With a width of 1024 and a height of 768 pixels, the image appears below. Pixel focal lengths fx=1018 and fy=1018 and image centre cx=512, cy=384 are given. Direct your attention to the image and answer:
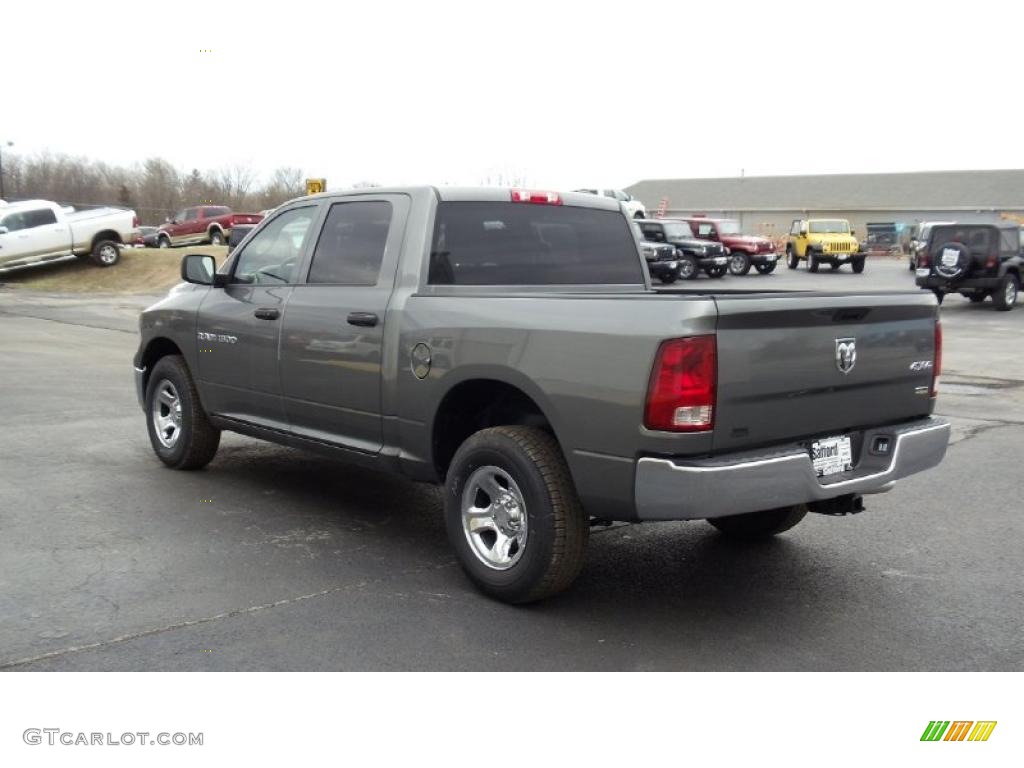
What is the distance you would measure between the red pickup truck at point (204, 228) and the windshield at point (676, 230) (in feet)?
52.1

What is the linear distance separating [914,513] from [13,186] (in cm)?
9280

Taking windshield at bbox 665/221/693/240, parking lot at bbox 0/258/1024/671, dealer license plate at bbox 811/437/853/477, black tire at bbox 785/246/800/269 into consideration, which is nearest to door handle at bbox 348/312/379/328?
parking lot at bbox 0/258/1024/671

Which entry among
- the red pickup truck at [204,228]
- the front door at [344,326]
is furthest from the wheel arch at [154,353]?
the red pickup truck at [204,228]

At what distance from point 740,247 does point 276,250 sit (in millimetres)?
30443

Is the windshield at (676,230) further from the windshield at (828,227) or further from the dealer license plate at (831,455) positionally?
the dealer license plate at (831,455)

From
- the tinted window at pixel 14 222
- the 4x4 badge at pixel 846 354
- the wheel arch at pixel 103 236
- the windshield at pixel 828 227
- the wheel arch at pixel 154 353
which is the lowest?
the windshield at pixel 828 227

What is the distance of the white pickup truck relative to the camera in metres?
27.5

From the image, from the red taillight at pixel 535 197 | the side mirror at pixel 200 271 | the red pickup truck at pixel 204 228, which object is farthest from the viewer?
the red pickup truck at pixel 204 228

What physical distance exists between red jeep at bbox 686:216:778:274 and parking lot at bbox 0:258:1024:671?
27.7 metres

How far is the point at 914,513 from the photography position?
628cm

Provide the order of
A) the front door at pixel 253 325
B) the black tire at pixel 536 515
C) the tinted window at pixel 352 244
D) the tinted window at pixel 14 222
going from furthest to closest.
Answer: the tinted window at pixel 14 222 < the front door at pixel 253 325 < the tinted window at pixel 352 244 < the black tire at pixel 536 515

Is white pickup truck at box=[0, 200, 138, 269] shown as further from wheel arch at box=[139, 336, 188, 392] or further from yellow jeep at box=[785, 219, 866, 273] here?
wheel arch at box=[139, 336, 188, 392]

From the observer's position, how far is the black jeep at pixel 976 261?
22656mm

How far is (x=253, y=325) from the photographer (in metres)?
6.07
